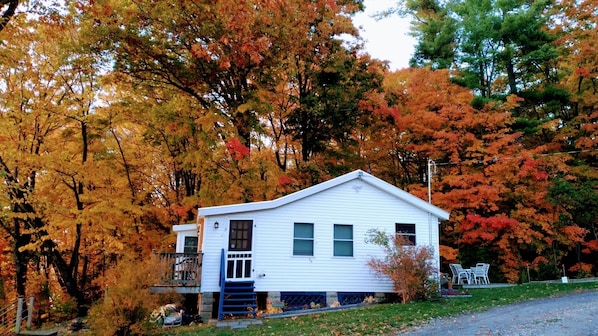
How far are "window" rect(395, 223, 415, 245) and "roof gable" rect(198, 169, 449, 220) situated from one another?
74 centimetres

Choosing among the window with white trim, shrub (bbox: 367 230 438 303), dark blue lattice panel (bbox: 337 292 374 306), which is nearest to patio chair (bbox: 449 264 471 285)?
shrub (bbox: 367 230 438 303)

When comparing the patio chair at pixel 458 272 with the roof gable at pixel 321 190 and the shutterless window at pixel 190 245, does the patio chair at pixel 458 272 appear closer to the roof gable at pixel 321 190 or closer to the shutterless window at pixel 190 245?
the roof gable at pixel 321 190

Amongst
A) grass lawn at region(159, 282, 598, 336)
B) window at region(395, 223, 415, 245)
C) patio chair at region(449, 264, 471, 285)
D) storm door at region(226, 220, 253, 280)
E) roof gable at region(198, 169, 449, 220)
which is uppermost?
roof gable at region(198, 169, 449, 220)

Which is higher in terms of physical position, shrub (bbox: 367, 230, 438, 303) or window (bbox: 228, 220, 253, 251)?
window (bbox: 228, 220, 253, 251)

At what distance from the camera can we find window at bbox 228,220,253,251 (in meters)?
12.3

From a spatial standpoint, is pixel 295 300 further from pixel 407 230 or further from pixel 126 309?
pixel 126 309

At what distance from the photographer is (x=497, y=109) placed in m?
19.0

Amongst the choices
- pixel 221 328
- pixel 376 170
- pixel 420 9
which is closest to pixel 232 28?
pixel 221 328

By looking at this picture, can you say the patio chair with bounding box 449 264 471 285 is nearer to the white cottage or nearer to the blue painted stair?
the white cottage

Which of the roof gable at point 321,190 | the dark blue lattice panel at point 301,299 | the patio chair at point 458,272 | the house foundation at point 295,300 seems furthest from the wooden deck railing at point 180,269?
the patio chair at point 458,272

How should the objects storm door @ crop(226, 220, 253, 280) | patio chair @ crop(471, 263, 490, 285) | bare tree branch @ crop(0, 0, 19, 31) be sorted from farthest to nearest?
1. patio chair @ crop(471, 263, 490, 285)
2. storm door @ crop(226, 220, 253, 280)
3. bare tree branch @ crop(0, 0, 19, 31)

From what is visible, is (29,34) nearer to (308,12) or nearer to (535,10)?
(308,12)

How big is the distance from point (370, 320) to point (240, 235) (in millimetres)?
4847

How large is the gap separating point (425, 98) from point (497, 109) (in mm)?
3277
